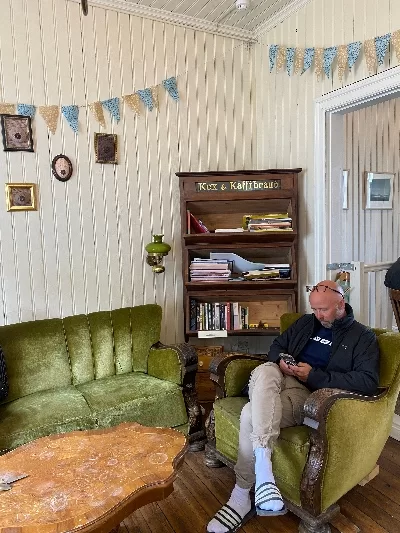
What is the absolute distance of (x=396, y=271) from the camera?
3398mm

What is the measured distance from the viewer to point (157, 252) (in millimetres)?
3307

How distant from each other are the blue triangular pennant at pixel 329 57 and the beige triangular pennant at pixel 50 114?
1.90 m

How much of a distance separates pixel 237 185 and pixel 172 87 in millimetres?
969

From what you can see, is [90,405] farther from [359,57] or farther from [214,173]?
[359,57]

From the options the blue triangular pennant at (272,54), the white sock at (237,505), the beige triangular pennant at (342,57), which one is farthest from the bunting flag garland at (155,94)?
the white sock at (237,505)

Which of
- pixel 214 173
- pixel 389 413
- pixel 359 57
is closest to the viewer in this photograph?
pixel 389 413

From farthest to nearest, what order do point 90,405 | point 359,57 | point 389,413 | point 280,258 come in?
point 280,258 → point 359,57 → point 90,405 → point 389,413

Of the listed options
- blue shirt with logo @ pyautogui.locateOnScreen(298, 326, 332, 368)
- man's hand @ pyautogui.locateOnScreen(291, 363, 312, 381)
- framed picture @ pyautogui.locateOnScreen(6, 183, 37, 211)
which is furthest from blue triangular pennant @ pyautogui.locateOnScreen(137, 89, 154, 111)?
man's hand @ pyautogui.locateOnScreen(291, 363, 312, 381)

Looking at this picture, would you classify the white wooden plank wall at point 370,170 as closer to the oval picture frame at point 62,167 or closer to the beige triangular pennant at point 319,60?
the beige triangular pennant at point 319,60

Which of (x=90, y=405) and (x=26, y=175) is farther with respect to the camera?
(x=26, y=175)

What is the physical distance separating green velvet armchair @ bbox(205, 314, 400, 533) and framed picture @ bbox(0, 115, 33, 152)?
226 cm

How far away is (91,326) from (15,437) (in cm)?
96

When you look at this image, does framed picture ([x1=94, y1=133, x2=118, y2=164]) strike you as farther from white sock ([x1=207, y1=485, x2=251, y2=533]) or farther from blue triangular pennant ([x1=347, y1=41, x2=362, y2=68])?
white sock ([x1=207, y1=485, x2=251, y2=533])

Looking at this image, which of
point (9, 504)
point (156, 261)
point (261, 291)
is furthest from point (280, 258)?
point (9, 504)
